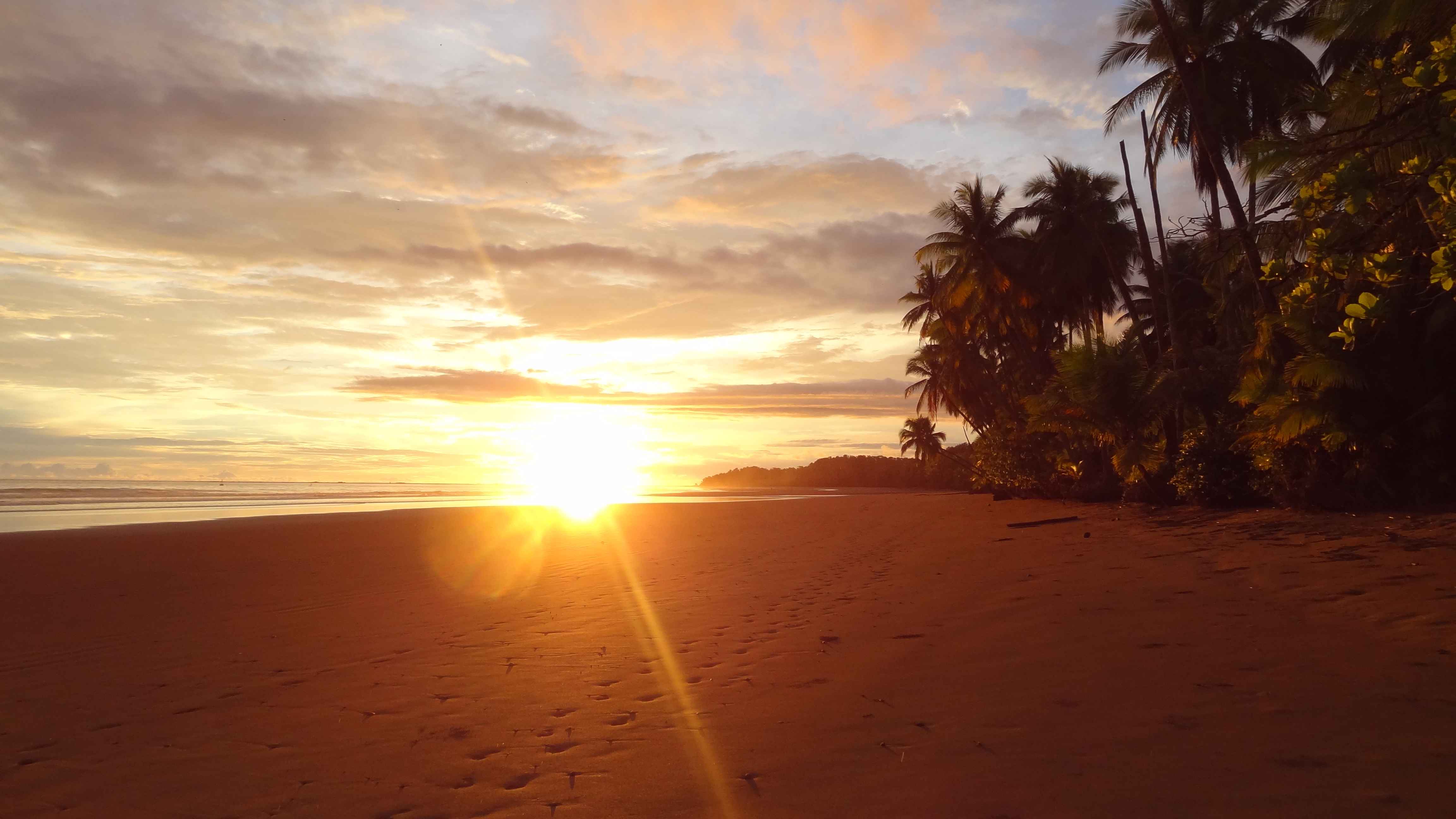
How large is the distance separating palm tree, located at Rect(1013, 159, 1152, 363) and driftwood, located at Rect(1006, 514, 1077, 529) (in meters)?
15.3

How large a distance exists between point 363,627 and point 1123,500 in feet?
47.0

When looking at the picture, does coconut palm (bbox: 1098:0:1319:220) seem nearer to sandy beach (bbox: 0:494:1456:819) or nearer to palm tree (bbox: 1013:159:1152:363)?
palm tree (bbox: 1013:159:1152:363)

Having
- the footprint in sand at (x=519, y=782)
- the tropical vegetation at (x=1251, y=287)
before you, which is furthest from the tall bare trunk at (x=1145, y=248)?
the footprint in sand at (x=519, y=782)

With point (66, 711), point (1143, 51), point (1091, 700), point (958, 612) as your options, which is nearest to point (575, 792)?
point (1091, 700)

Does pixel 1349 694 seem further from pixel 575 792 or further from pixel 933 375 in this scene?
pixel 933 375

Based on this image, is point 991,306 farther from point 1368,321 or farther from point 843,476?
point 843,476

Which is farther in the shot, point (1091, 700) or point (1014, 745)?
point (1091, 700)

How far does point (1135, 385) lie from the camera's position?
594 inches

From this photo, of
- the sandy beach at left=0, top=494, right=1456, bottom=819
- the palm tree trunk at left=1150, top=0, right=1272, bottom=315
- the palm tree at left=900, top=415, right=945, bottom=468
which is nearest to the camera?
the sandy beach at left=0, top=494, right=1456, bottom=819

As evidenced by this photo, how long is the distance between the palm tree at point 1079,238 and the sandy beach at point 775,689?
20109 mm

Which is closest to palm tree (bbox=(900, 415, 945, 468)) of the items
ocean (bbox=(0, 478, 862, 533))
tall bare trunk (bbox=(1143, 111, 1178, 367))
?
ocean (bbox=(0, 478, 862, 533))

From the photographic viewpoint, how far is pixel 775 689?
4.64 meters

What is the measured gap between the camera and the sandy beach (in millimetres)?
3209

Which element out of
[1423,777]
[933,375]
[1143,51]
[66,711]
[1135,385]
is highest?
[1143,51]
